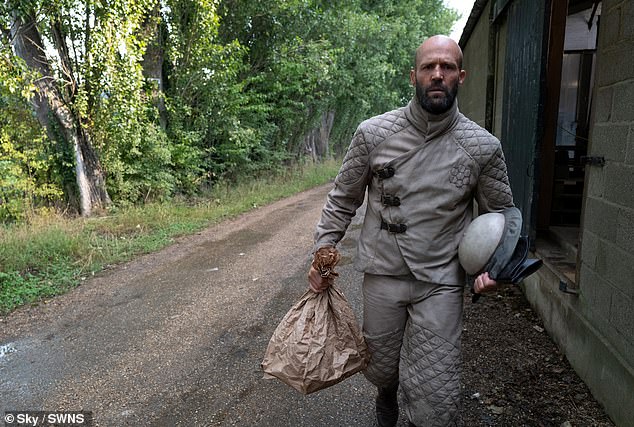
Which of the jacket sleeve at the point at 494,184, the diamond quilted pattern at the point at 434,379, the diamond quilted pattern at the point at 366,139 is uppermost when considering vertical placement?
Result: the diamond quilted pattern at the point at 366,139

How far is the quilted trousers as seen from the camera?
7.28ft

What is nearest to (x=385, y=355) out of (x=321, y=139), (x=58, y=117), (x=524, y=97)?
(x=524, y=97)

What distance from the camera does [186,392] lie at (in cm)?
319

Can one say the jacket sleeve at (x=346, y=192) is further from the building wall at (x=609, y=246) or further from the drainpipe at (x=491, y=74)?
the drainpipe at (x=491, y=74)

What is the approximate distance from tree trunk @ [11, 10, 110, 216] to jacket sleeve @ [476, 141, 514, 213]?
7690mm

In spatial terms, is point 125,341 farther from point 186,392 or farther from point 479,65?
point 479,65

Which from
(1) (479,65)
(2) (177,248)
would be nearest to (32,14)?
(2) (177,248)

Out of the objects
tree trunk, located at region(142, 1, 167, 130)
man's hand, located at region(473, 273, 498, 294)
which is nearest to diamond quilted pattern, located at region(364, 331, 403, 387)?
man's hand, located at region(473, 273, 498, 294)

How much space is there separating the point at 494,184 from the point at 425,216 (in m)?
0.38

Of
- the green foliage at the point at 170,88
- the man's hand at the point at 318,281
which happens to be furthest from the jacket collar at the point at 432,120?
the green foliage at the point at 170,88

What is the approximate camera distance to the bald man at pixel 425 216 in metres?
2.21

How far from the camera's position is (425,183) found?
2.25 metres

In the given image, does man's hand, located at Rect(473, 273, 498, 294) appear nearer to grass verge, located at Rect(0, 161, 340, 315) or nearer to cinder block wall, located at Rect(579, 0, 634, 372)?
cinder block wall, located at Rect(579, 0, 634, 372)

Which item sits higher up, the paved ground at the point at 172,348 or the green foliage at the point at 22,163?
the green foliage at the point at 22,163
